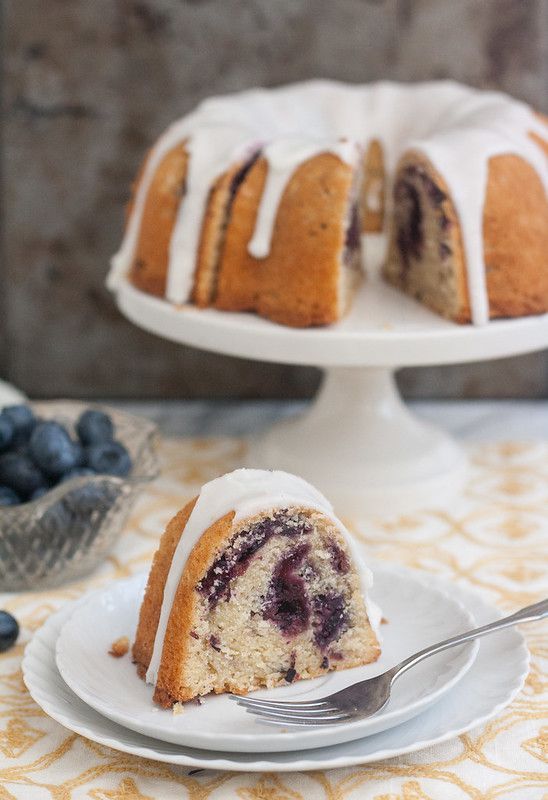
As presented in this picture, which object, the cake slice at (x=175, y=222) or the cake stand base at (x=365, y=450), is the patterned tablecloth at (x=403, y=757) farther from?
the cake slice at (x=175, y=222)

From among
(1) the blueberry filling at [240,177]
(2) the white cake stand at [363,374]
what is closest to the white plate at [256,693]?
(2) the white cake stand at [363,374]

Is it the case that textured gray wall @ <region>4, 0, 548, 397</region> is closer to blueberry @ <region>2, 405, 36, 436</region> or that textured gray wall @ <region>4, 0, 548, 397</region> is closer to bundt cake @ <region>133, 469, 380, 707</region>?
blueberry @ <region>2, 405, 36, 436</region>

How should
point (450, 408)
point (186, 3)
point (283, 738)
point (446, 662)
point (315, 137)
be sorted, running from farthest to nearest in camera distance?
point (450, 408) → point (186, 3) → point (315, 137) → point (446, 662) → point (283, 738)

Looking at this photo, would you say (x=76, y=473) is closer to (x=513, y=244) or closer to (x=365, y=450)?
(x=365, y=450)

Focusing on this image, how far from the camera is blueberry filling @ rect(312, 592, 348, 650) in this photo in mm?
1063

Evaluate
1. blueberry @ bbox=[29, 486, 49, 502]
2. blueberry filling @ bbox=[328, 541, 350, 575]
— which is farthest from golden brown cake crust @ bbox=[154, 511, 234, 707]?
blueberry @ bbox=[29, 486, 49, 502]

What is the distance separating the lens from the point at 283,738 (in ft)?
2.95

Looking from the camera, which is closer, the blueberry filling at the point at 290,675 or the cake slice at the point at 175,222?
the blueberry filling at the point at 290,675

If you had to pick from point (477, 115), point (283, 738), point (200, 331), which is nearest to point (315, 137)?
point (477, 115)

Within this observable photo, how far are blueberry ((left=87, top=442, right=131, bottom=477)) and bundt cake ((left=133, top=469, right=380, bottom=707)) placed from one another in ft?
1.01

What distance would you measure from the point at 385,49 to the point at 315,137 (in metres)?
0.37

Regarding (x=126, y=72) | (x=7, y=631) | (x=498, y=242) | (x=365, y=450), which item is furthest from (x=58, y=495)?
(x=126, y=72)

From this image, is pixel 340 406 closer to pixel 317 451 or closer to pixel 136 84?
pixel 317 451

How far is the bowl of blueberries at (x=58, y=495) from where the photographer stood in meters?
1.29
